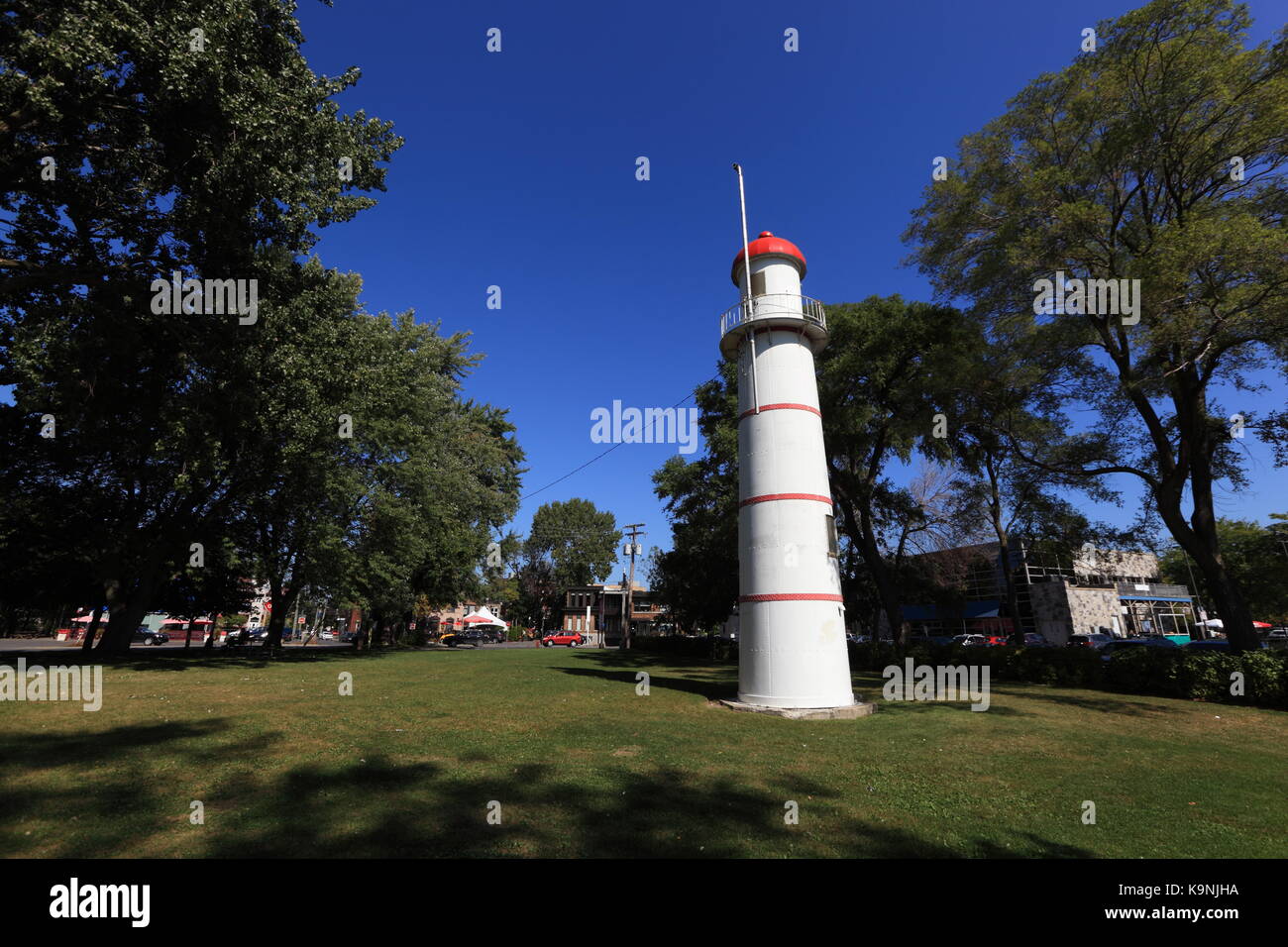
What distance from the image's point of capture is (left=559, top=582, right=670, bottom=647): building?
244 ft

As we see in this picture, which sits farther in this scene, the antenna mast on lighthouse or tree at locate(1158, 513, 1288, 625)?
tree at locate(1158, 513, 1288, 625)

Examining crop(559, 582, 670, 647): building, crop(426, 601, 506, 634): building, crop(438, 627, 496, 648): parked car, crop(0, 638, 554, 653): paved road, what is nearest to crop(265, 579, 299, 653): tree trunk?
crop(0, 638, 554, 653): paved road

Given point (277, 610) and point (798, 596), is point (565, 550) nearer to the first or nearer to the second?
point (277, 610)

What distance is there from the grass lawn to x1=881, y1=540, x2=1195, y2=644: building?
1384 inches

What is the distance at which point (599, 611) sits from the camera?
78.1 meters

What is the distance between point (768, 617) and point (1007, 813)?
24.6ft

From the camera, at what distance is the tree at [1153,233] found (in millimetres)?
16000

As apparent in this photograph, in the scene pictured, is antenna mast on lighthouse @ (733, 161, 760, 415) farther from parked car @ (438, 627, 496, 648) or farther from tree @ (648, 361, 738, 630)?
parked car @ (438, 627, 496, 648)

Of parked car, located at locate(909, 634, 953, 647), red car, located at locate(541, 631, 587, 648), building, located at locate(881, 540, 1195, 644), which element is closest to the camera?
parked car, located at locate(909, 634, 953, 647)

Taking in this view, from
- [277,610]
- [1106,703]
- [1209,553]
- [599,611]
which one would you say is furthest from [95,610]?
[599,611]

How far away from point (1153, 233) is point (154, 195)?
3038 centimetres
